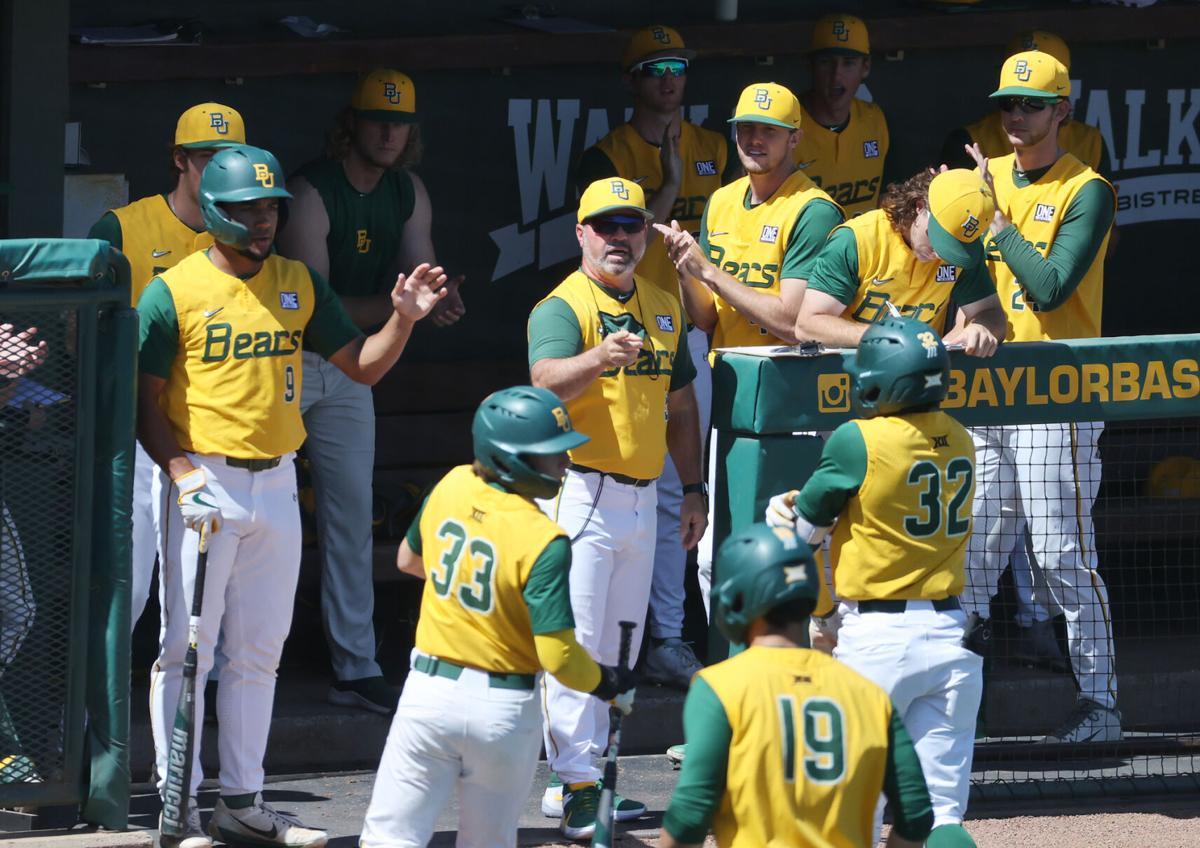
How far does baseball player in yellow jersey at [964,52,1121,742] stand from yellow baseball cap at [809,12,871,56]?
0.91 meters

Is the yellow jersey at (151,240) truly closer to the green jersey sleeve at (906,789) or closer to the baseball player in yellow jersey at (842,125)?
the baseball player in yellow jersey at (842,125)

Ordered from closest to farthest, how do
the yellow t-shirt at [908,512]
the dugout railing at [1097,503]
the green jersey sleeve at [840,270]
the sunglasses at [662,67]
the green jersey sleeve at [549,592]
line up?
the green jersey sleeve at [549,592] → the yellow t-shirt at [908,512] → the dugout railing at [1097,503] → the green jersey sleeve at [840,270] → the sunglasses at [662,67]

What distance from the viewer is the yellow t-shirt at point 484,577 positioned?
442cm

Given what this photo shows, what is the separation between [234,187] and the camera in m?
Answer: 5.31

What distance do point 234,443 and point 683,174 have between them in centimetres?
245

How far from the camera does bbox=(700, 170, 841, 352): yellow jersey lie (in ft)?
20.8

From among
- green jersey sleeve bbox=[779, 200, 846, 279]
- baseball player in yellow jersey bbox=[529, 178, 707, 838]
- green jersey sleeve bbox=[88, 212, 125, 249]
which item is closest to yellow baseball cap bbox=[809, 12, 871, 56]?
green jersey sleeve bbox=[779, 200, 846, 279]

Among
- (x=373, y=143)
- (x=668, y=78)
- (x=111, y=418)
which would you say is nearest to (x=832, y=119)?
(x=668, y=78)

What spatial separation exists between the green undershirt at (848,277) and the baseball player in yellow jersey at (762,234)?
0.16 metres

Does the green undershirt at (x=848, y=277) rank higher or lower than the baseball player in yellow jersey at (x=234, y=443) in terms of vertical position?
higher

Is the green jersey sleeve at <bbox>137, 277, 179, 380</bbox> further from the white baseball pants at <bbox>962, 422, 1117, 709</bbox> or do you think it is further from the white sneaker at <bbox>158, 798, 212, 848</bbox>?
the white baseball pants at <bbox>962, 422, 1117, 709</bbox>

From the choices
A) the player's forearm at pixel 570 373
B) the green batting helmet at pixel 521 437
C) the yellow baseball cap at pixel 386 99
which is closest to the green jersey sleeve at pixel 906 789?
the green batting helmet at pixel 521 437

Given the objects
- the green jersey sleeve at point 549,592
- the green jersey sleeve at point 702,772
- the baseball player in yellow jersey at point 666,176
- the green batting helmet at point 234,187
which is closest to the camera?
the green jersey sleeve at point 702,772

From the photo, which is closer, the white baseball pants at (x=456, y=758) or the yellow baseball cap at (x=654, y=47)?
the white baseball pants at (x=456, y=758)
